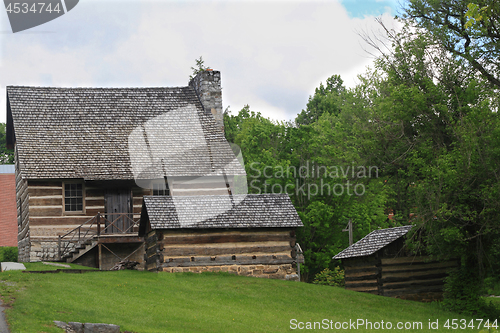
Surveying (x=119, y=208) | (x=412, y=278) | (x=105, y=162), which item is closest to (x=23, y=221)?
(x=119, y=208)

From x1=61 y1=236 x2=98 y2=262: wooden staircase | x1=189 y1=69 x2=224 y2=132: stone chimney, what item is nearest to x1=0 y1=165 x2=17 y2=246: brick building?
x1=61 y1=236 x2=98 y2=262: wooden staircase

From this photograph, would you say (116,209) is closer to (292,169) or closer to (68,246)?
(68,246)

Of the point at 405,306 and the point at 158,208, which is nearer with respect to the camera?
the point at 405,306

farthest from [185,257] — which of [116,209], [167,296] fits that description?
[116,209]

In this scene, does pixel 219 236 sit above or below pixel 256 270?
above

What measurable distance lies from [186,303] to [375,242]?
8.50m

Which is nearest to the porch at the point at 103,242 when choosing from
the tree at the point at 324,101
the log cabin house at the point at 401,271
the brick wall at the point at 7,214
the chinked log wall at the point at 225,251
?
the chinked log wall at the point at 225,251

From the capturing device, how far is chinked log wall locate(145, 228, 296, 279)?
21656mm

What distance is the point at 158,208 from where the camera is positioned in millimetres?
22172

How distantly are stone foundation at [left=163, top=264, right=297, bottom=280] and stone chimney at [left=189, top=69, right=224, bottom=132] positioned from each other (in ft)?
34.1

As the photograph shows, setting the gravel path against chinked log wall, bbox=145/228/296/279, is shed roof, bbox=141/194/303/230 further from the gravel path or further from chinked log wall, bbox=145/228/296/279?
the gravel path

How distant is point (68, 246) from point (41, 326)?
15.7m

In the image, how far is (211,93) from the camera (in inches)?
1216

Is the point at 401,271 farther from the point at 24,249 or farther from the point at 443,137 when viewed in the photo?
the point at 24,249
